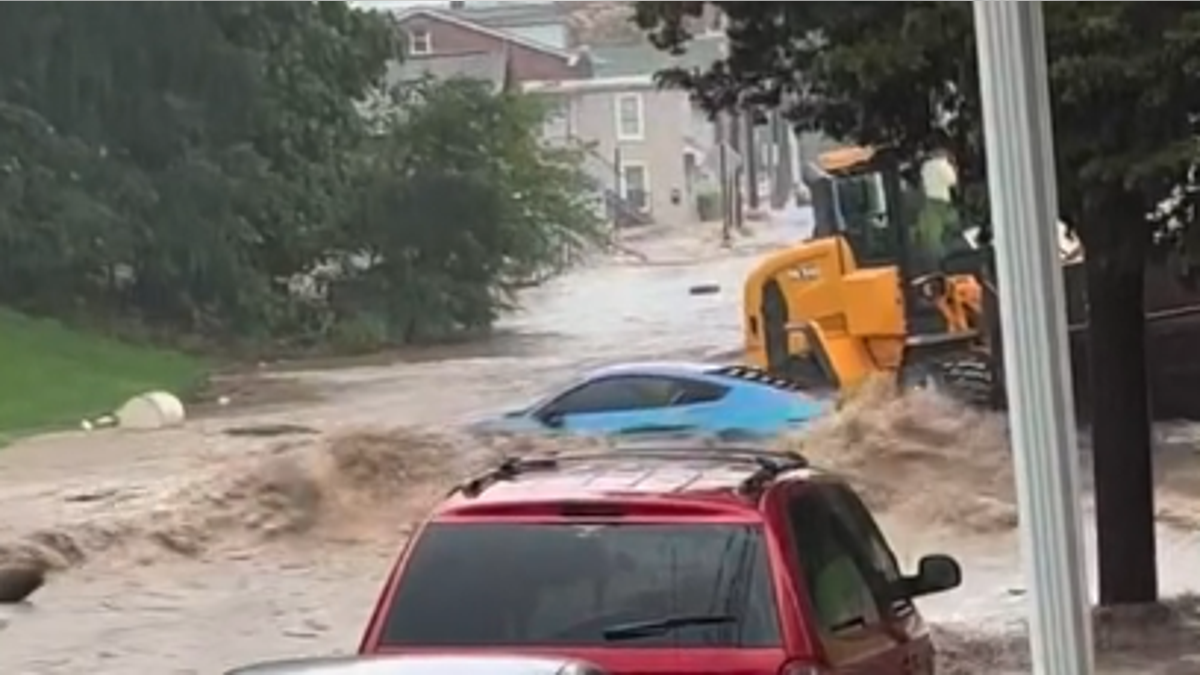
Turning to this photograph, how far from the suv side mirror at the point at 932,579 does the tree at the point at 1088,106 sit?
1.27 meters

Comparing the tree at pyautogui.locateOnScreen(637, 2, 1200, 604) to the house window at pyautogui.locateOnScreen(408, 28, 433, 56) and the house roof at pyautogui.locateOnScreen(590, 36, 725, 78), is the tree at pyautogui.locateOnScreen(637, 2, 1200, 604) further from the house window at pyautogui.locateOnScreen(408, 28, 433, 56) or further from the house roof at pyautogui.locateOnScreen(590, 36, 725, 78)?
the house window at pyautogui.locateOnScreen(408, 28, 433, 56)

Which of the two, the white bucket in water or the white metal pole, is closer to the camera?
the white metal pole

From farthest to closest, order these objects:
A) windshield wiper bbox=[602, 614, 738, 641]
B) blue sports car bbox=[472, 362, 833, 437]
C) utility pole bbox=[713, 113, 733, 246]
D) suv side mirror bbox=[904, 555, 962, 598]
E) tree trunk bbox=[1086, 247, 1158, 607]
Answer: tree trunk bbox=[1086, 247, 1158, 607] < blue sports car bbox=[472, 362, 833, 437] < utility pole bbox=[713, 113, 733, 246] < suv side mirror bbox=[904, 555, 962, 598] < windshield wiper bbox=[602, 614, 738, 641]

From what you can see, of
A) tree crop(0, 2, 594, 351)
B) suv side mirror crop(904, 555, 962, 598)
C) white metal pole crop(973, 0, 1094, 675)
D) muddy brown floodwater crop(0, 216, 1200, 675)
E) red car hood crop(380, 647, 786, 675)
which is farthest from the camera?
muddy brown floodwater crop(0, 216, 1200, 675)

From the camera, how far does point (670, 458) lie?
19.3ft

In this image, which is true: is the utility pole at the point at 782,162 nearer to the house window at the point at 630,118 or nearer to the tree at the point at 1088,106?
the tree at the point at 1088,106

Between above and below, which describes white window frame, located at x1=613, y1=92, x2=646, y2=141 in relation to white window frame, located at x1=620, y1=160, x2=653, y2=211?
above

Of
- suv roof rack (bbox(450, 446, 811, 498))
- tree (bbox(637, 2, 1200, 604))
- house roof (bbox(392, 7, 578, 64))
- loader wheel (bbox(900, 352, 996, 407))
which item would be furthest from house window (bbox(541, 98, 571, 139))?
loader wheel (bbox(900, 352, 996, 407))

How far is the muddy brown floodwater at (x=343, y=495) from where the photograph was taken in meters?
6.84

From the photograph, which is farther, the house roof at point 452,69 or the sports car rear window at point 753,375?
the sports car rear window at point 753,375

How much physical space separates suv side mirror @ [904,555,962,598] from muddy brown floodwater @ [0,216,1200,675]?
755 millimetres

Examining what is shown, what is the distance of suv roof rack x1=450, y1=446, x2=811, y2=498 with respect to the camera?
5262mm


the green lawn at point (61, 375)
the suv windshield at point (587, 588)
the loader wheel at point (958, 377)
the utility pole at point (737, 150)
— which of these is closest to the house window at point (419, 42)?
the utility pole at point (737, 150)

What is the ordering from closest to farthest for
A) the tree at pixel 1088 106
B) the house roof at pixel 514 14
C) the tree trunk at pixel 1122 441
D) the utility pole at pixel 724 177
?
the tree at pixel 1088 106, the house roof at pixel 514 14, the utility pole at pixel 724 177, the tree trunk at pixel 1122 441
